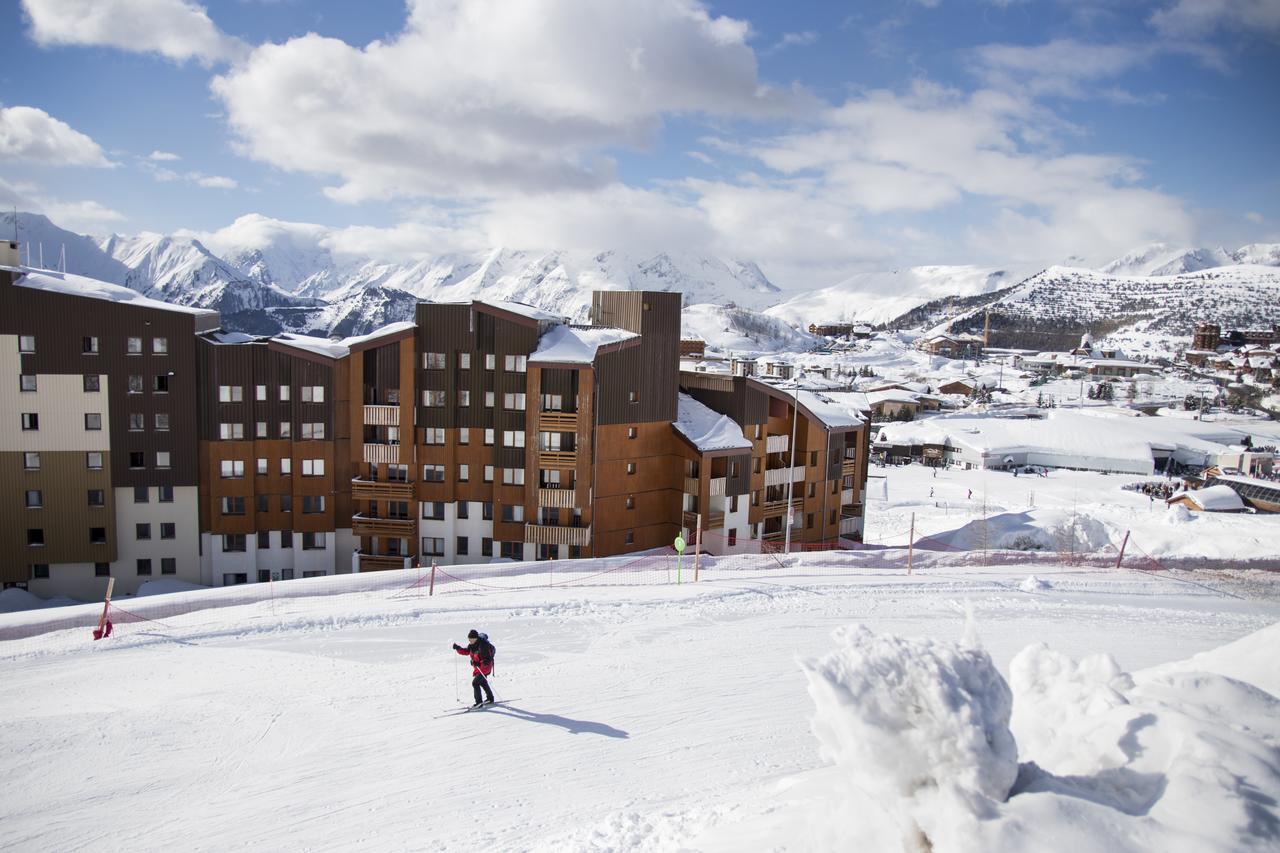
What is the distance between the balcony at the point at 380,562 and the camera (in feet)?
116

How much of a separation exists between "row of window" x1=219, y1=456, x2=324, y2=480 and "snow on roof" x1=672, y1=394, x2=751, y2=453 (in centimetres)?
1715

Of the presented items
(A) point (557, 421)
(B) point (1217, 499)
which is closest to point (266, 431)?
(A) point (557, 421)

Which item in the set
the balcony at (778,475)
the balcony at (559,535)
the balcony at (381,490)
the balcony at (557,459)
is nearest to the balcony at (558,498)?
the balcony at (559,535)

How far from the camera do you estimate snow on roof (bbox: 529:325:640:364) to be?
107 feet

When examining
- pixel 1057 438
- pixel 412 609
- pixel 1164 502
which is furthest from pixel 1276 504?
pixel 412 609

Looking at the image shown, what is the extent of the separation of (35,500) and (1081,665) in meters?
40.7

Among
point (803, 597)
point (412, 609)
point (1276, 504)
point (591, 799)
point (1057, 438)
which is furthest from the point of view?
point (1057, 438)

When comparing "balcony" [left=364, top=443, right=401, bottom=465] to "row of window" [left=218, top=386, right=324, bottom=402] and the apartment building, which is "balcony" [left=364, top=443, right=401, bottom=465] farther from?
"row of window" [left=218, top=386, right=324, bottom=402]

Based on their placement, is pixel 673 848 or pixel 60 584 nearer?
pixel 673 848

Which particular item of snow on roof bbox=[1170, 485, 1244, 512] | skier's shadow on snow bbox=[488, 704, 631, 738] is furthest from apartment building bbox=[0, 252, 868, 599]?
snow on roof bbox=[1170, 485, 1244, 512]

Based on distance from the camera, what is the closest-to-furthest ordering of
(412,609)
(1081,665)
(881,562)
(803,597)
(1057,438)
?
(1081,665) → (412,609) → (803,597) → (881,562) → (1057,438)

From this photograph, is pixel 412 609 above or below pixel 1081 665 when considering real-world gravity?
below

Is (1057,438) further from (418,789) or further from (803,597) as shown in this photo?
(418,789)

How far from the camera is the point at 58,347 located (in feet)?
110
